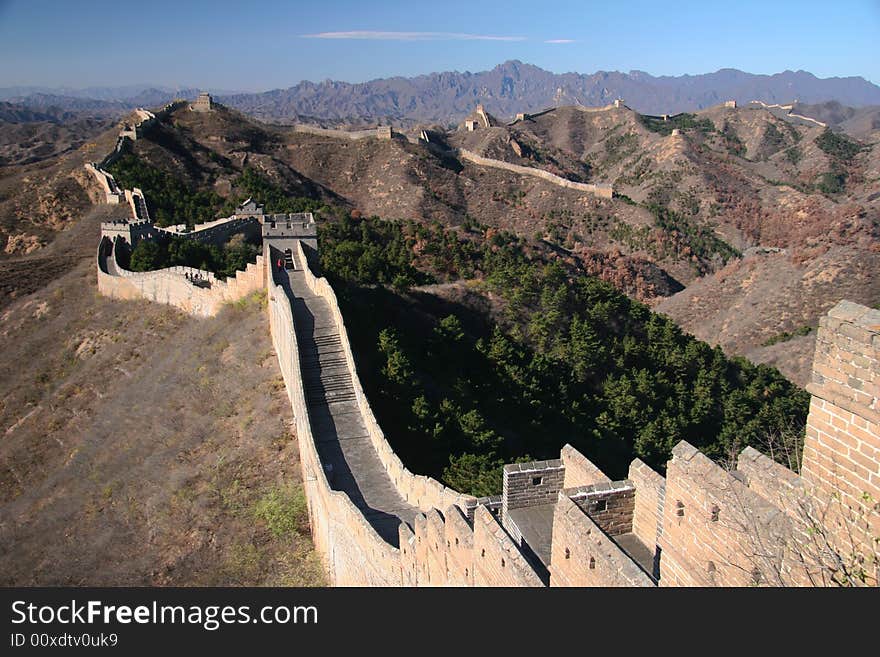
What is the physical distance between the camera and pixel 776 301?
49.4 meters

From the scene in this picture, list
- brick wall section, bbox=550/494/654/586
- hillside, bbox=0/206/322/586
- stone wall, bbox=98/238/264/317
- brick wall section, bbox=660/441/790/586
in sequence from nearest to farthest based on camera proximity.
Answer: brick wall section, bbox=660/441/790/586 → brick wall section, bbox=550/494/654/586 → hillside, bbox=0/206/322/586 → stone wall, bbox=98/238/264/317

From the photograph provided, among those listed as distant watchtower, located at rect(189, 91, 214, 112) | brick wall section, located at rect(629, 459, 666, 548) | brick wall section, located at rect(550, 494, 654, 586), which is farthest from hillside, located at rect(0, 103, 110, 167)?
brick wall section, located at rect(550, 494, 654, 586)

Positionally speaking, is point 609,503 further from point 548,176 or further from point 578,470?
point 548,176

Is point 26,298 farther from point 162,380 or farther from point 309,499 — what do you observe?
point 309,499

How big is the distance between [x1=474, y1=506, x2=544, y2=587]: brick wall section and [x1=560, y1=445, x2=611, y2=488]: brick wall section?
9.19 feet

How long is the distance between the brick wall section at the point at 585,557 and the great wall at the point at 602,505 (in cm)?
2

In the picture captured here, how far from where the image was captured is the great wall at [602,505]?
604cm

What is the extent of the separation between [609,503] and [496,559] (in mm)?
2438

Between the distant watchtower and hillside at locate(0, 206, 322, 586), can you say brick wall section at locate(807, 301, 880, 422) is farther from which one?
the distant watchtower

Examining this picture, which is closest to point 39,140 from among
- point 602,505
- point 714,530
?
point 602,505

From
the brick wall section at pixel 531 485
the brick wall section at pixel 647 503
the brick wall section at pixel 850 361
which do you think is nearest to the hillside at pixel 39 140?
the brick wall section at pixel 531 485

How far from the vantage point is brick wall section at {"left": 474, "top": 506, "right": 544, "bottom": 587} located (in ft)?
27.5

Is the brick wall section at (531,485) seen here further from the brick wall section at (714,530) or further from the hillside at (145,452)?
the hillside at (145,452)

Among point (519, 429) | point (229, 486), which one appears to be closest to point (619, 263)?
point (519, 429)
